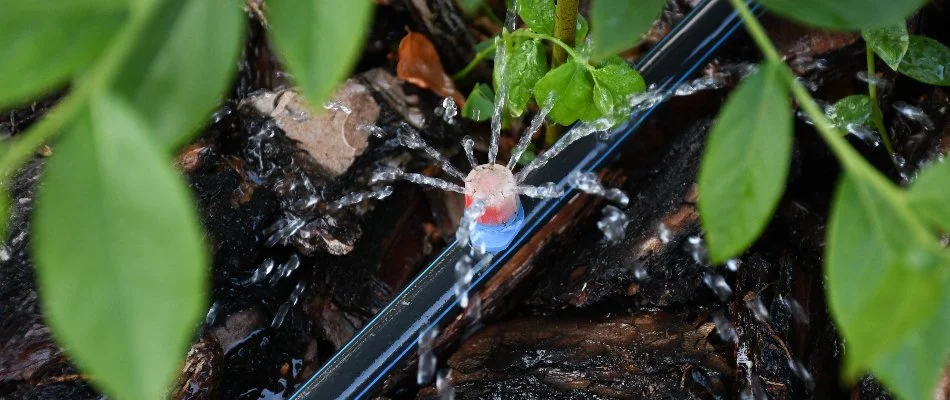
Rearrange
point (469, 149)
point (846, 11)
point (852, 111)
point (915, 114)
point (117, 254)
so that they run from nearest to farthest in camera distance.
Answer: point (117, 254), point (846, 11), point (852, 111), point (915, 114), point (469, 149)

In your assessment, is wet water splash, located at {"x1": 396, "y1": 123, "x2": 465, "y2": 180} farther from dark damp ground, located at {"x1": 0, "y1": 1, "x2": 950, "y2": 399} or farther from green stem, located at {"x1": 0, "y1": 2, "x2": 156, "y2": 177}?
green stem, located at {"x1": 0, "y1": 2, "x2": 156, "y2": 177}

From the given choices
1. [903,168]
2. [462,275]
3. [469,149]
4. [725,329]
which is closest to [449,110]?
[469,149]

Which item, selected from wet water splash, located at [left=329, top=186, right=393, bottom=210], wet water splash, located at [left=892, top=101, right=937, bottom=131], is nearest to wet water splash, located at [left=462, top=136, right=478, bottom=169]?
wet water splash, located at [left=329, top=186, right=393, bottom=210]

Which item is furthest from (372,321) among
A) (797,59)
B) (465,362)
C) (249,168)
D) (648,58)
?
(797,59)

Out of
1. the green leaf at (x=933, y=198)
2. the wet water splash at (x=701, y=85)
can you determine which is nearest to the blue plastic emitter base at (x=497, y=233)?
the wet water splash at (x=701, y=85)

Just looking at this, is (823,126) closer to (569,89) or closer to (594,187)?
(569,89)

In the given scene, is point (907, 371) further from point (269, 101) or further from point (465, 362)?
point (269, 101)
